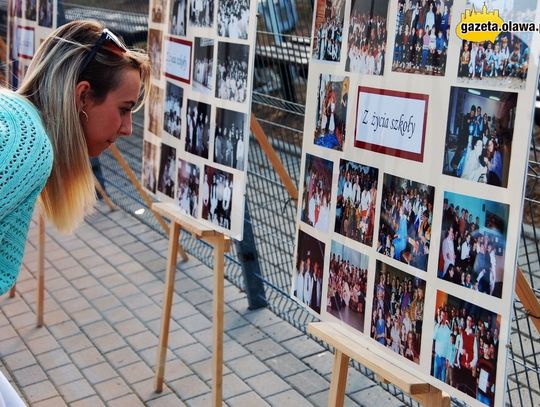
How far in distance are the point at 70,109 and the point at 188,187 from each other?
4.59 feet

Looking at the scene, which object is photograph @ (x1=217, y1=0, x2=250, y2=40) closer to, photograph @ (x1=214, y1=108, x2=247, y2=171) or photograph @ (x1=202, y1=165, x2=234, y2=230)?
photograph @ (x1=214, y1=108, x2=247, y2=171)

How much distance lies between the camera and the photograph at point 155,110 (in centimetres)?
398

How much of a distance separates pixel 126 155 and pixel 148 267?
1860 mm

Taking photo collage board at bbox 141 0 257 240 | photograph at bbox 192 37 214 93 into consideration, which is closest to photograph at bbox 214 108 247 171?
photo collage board at bbox 141 0 257 240

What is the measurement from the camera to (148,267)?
5.75m

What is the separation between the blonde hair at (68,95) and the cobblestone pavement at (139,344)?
181cm

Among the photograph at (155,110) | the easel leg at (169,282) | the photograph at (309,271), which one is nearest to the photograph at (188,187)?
the easel leg at (169,282)

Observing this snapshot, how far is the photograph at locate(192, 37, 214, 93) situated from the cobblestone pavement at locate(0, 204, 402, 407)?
1.52 m

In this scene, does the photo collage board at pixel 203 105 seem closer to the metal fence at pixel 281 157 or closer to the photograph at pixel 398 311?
the metal fence at pixel 281 157

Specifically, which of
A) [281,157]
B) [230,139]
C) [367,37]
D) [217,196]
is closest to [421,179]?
[367,37]

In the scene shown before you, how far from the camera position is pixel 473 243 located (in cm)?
215

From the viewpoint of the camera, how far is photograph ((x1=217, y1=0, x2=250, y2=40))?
10.5ft

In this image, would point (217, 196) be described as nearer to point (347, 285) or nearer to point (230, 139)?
point (230, 139)

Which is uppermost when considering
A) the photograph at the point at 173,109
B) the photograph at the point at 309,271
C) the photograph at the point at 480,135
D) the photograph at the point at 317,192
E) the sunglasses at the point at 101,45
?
the sunglasses at the point at 101,45
